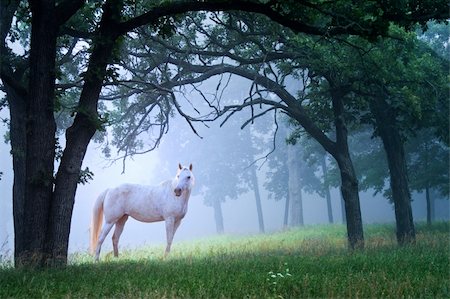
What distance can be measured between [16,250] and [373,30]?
9.11m

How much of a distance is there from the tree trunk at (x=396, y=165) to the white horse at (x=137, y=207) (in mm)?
7683

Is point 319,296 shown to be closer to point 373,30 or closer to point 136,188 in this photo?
point 373,30

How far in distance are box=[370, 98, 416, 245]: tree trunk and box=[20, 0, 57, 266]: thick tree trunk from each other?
1216 centimetres

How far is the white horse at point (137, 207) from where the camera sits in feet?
51.1

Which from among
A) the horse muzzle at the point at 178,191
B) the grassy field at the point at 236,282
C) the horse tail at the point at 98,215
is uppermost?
the horse muzzle at the point at 178,191

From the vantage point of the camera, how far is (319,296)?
6188 millimetres

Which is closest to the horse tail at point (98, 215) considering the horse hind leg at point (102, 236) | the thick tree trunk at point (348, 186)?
the horse hind leg at point (102, 236)

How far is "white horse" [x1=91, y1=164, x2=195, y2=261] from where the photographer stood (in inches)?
614

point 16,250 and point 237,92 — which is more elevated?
point 237,92

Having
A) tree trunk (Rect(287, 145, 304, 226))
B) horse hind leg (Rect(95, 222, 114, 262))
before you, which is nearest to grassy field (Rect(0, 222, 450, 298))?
horse hind leg (Rect(95, 222, 114, 262))

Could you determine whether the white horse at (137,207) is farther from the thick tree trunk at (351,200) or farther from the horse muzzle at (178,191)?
the thick tree trunk at (351,200)

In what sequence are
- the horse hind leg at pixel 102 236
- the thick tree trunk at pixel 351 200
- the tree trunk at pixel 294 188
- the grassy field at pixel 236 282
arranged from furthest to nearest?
the tree trunk at pixel 294 188 → the thick tree trunk at pixel 351 200 → the horse hind leg at pixel 102 236 → the grassy field at pixel 236 282

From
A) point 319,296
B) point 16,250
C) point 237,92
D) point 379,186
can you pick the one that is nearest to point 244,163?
point 237,92

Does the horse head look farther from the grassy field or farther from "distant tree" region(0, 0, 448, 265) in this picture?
the grassy field
